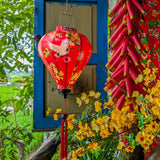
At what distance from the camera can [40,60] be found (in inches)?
52.6

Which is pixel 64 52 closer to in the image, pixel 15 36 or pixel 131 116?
pixel 131 116

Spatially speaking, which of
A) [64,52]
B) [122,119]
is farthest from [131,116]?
[64,52]

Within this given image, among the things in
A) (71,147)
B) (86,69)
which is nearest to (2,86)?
(86,69)

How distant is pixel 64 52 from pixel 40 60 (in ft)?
1.76

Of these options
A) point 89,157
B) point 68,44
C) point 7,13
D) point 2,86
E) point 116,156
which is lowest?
point 89,157

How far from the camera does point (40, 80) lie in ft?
4.38

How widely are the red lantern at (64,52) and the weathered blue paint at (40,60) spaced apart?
18.2 inches

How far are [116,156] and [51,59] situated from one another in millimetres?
534

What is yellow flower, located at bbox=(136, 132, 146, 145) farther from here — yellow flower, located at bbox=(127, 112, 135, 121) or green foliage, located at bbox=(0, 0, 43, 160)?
green foliage, located at bbox=(0, 0, 43, 160)

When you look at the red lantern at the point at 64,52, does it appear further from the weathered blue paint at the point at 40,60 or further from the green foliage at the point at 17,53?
the green foliage at the point at 17,53

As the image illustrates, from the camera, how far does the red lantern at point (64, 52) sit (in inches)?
33.7

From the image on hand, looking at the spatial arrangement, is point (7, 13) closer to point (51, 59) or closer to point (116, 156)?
point (51, 59)

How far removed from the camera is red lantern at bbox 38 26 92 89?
855 millimetres

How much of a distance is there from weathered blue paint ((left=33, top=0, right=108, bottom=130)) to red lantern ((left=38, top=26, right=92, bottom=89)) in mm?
461
